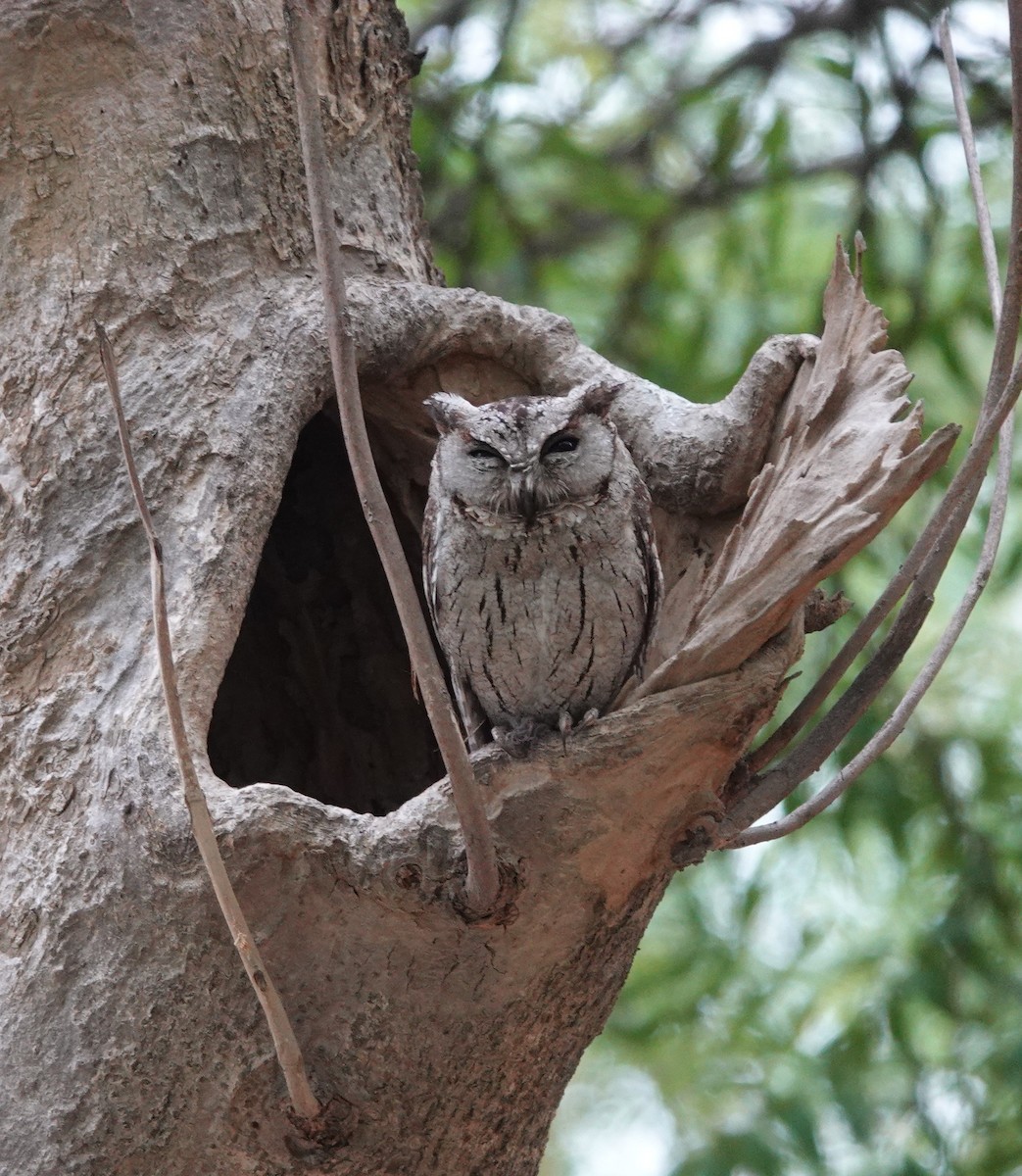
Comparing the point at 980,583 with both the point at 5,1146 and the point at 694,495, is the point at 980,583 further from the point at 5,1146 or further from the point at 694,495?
the point at 5,1146

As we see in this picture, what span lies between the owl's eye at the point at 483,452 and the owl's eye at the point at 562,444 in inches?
3.7

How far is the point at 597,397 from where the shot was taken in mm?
2654

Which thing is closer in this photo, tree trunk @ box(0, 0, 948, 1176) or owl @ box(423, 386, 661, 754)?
tree trunk @ box(0, 0, 948, 1176)

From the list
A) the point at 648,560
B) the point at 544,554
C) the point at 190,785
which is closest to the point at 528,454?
the point at 544,554

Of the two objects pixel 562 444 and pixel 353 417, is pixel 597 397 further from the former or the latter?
pixel 353 417

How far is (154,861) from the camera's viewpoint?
1.95 metres

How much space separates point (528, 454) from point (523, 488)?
7cm

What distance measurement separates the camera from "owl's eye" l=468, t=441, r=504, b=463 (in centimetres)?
258

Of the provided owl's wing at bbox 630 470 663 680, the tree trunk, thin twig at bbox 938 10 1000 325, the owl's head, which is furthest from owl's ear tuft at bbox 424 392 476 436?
thin twig at bbox 938 10 1000 325

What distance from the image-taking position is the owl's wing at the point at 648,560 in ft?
8.38

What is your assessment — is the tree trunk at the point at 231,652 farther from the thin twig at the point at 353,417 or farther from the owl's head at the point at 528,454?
the thin twig at the point at 353,417

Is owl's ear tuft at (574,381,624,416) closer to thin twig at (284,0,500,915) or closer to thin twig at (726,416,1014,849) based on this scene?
thin twig at (726,416,1014,849)

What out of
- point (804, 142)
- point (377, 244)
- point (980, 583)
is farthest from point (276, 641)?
point (804, 142)

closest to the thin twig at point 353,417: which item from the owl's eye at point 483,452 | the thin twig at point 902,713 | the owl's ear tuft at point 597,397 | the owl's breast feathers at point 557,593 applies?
the thin twig at point 902,713
